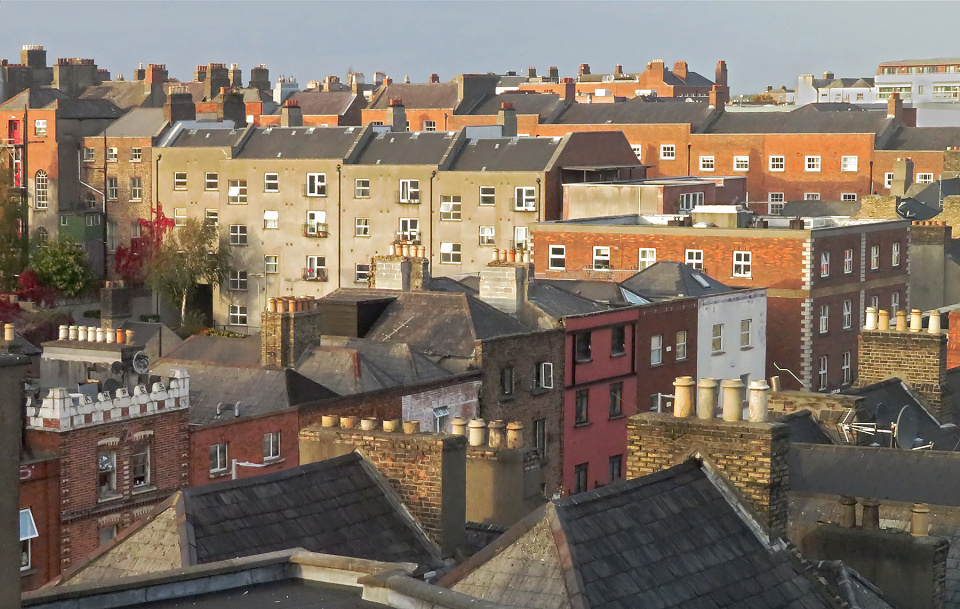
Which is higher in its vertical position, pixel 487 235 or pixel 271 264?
pixel 487 235

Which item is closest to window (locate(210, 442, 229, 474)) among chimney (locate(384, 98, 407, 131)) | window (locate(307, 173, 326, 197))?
window (locate(307, 173, 326, 197))

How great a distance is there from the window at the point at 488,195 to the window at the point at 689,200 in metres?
10.4

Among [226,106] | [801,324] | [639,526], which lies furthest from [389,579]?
[226,106]

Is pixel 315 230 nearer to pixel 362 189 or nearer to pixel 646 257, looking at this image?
pixel 362 189

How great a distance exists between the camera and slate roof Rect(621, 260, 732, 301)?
60.9 meters

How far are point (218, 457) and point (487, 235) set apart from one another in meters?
47.3

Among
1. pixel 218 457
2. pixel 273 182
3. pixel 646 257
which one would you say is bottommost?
pixel 218 457

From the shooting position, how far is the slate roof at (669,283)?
6091 cm

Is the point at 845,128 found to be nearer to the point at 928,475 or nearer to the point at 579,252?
the point at 579,252

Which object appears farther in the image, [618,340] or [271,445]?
[618,340]

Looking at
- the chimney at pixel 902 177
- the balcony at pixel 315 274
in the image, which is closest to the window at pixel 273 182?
the balcony at pixel 315 274

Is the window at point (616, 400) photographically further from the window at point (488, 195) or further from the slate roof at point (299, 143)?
the slate roof at point (299, 143)

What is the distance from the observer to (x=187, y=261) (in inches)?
3558

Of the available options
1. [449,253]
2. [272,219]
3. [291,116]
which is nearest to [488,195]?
[449,253]
